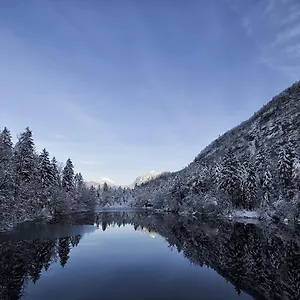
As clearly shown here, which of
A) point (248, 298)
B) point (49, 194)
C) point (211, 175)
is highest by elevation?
point (211, 175)

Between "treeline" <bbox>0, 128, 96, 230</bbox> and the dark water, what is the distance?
294 inches

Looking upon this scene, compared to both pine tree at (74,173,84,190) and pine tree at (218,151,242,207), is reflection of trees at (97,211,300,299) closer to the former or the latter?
pine tree at (218,151,242,207)

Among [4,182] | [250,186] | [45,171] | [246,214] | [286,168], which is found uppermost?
[45,171]

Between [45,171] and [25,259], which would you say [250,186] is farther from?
[25,259]

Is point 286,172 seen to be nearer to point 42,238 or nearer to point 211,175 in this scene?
point 211,175

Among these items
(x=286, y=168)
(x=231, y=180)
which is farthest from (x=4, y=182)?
(x=286, y=168)

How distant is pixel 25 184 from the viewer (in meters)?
63.5

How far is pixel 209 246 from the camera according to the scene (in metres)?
38.2

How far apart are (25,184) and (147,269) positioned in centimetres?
4632

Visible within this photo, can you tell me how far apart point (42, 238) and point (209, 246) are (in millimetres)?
22477

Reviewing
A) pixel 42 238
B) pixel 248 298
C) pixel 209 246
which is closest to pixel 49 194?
pixel 42 238

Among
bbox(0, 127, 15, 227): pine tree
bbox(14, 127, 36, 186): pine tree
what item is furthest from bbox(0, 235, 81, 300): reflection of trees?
bbox(14, 127, 36, 186): pine tree

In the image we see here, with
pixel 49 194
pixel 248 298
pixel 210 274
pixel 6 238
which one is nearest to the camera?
pixel 248 298

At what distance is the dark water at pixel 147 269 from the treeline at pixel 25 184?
746cm
